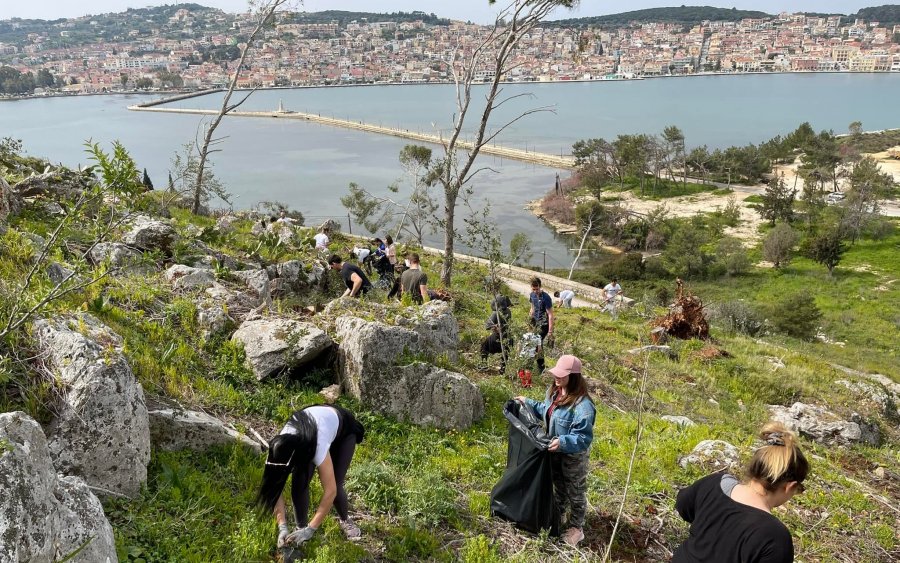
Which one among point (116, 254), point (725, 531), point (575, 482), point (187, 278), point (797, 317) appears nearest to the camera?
point (725, 531)

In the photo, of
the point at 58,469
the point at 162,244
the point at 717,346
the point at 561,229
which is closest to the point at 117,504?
the point at 58,469

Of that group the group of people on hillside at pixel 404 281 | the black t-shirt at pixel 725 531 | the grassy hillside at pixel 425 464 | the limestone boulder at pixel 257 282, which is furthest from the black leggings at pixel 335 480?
the limestone boulder at pixel 257 282

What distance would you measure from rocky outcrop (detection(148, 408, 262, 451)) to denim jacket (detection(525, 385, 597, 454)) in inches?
97.5

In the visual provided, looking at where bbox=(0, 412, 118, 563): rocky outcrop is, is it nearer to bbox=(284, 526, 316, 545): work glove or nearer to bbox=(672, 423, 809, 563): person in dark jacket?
bbox=(284, 526, 316, 545): work glove

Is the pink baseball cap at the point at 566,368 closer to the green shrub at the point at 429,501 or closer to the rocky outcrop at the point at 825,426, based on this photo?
the green shrub at the point at 429,501

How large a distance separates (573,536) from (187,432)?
10.2ft

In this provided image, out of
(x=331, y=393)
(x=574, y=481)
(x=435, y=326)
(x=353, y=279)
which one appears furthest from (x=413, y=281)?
(x=574, y=481)

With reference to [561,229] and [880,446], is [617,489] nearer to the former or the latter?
[880,446]

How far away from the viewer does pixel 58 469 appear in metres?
3.63

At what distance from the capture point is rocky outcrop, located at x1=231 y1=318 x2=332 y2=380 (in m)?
5.88

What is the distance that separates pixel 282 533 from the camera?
369cm

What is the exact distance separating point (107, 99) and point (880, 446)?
525 ft

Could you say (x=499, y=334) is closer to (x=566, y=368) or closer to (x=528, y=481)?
(x=528, y=481)

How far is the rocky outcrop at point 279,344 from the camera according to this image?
Result: 19.3 feet
